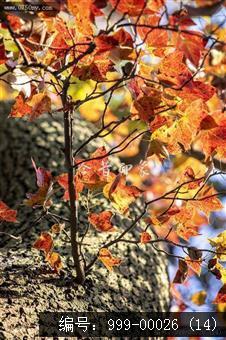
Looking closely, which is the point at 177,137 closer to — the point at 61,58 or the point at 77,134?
the point at 61,58

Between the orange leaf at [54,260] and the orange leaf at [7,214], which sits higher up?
the orange leaf at [7,214]

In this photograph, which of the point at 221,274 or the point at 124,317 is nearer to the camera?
the point at 221,274

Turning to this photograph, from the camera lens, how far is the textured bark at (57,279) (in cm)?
121

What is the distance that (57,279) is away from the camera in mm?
1349

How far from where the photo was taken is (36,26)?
114cm

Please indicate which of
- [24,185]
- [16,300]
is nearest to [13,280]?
[16,300]

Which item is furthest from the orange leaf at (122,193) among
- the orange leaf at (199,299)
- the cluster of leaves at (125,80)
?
the orange leaf at (199,299)

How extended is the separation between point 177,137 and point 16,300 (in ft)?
1.73
